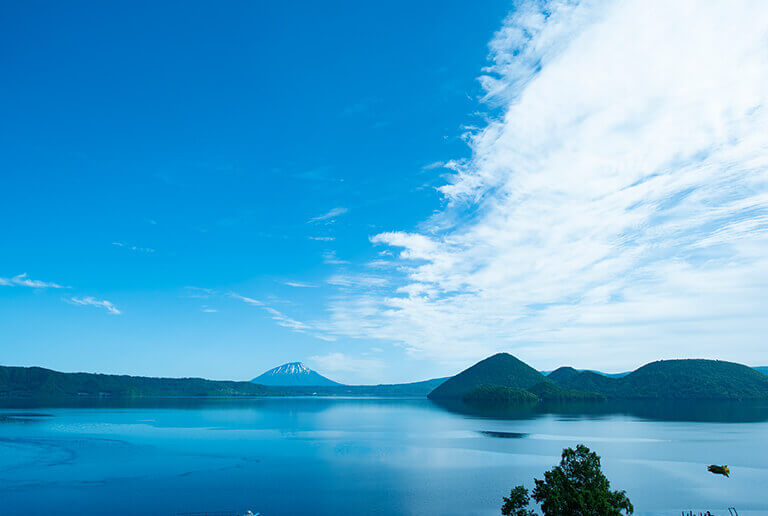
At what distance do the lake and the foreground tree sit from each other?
1975 cm

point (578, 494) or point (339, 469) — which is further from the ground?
point (578, 494)

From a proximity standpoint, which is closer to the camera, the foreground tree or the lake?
the foreground tree

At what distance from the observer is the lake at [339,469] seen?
58188mm

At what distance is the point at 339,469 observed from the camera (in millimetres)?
80688

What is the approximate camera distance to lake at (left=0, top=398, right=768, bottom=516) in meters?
58.2

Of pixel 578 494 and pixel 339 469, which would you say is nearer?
pixel 578 494

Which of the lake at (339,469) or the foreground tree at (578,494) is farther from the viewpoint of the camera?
the lake at (339,469)

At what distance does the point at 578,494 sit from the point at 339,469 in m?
54.6

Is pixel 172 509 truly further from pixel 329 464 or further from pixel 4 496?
pixel 329 464

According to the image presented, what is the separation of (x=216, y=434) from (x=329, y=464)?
6448cm

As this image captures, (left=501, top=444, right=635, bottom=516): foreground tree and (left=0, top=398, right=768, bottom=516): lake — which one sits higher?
(left=501, top=444, right=635, bottom=516): foreground tree

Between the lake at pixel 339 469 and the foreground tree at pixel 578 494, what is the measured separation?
19754 millimetres

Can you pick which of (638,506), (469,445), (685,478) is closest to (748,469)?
(685,478)

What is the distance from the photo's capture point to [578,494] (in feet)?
116
